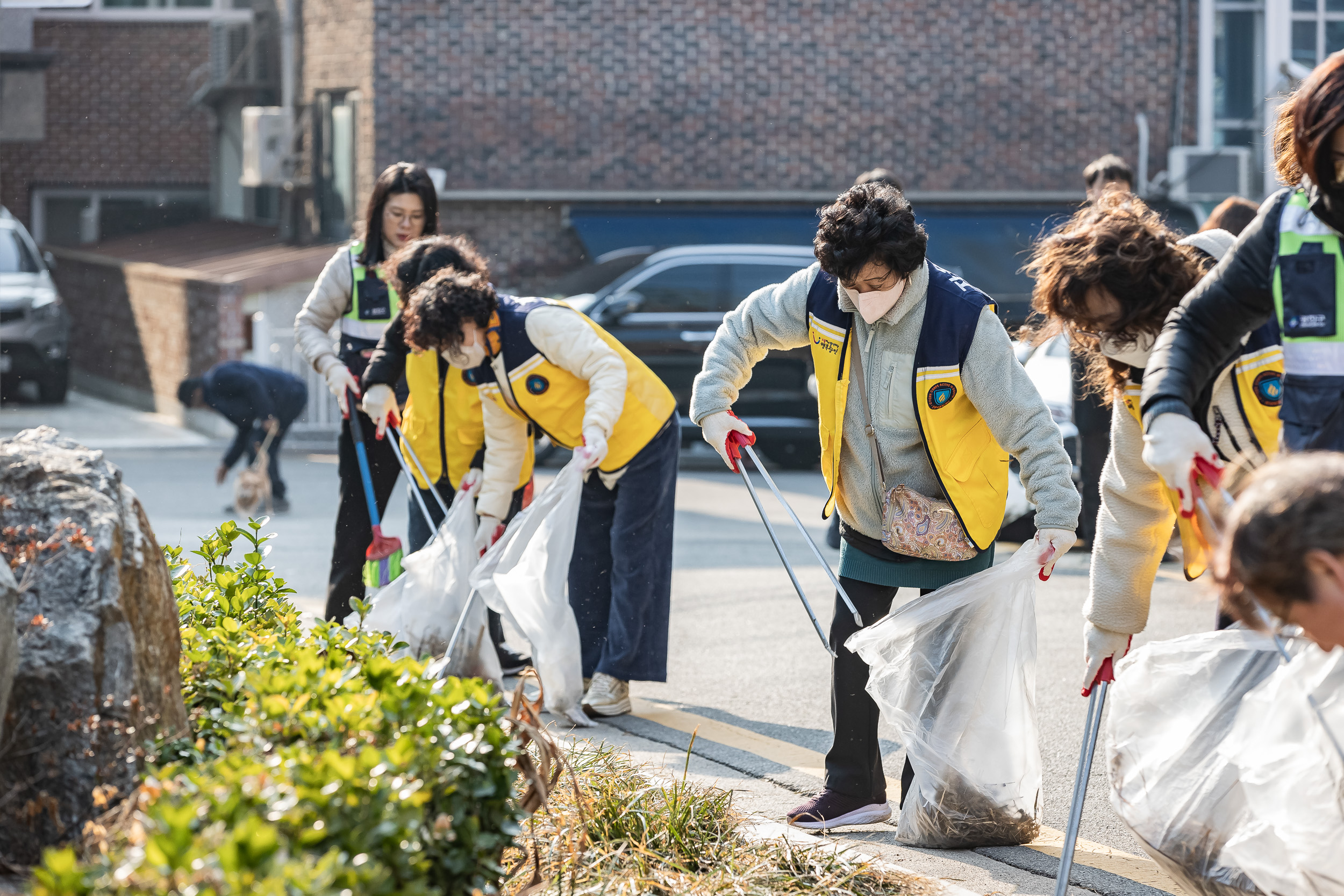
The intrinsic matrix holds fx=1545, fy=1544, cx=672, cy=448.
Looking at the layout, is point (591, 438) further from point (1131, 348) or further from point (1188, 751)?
point (1188, 751)

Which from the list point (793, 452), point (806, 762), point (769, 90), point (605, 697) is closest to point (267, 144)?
point (769, 90)

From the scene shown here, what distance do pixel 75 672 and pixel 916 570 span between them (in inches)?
84.4

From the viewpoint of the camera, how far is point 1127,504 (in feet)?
11.3

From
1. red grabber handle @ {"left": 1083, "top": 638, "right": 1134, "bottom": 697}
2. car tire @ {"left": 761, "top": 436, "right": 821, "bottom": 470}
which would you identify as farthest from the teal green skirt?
car tire @ {"left": 761, "top": 436, "right": 821, "bottom": 470}

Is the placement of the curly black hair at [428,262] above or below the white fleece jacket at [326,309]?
above

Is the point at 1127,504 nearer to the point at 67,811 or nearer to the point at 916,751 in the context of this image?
the point at 916,751

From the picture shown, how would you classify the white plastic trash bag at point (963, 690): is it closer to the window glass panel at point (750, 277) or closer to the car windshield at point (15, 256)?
the window glass panel at point (750, 277)

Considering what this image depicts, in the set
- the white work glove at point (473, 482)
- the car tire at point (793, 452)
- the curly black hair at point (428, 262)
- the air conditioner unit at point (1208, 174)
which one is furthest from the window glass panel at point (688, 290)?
the white work glove at point (473, 482)

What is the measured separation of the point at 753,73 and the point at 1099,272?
46.1ft

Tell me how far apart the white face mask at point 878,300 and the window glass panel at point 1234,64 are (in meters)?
15.3

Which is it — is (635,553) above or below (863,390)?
below

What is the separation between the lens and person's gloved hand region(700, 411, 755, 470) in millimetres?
4152

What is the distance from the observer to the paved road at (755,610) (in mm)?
5066

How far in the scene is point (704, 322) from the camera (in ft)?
41.9
